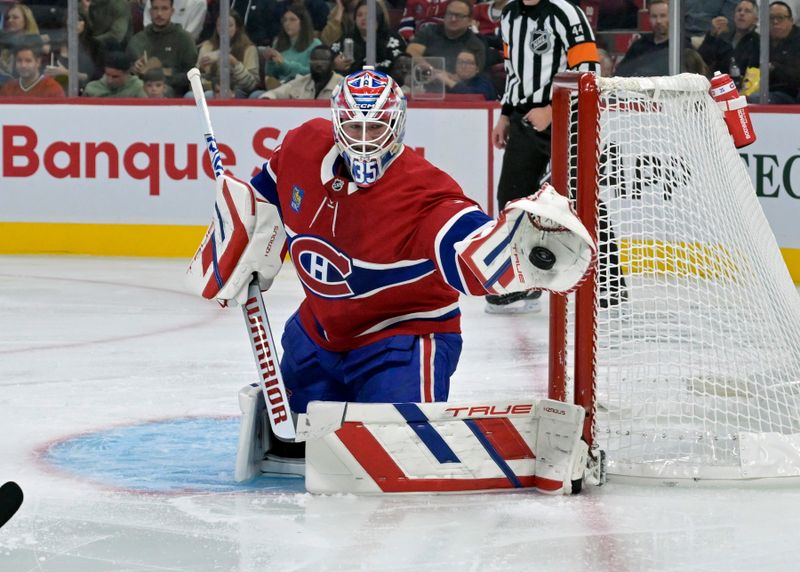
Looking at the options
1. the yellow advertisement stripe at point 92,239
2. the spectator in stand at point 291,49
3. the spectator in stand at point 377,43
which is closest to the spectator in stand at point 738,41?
the spectator in stand at point 377,43

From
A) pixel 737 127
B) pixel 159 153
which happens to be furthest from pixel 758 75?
pixel 737 127

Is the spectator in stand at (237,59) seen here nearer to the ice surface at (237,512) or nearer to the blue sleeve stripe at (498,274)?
the ice surface at (237,512)

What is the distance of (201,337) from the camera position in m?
4.72

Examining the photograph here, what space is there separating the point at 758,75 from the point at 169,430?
3.81 metres

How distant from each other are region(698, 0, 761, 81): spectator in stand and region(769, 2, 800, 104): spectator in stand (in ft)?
0.21

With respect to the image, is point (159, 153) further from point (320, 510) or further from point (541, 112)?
point (320, 510)

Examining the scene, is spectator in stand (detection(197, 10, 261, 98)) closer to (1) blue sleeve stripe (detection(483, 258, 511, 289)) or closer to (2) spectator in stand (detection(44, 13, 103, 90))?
(2) spectator in stand (detection(44, 13, 103, 90))

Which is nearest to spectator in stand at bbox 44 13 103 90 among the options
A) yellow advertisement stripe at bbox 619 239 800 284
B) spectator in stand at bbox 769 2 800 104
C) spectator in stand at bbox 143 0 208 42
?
spectator in stand at bbox 143 0 208 42

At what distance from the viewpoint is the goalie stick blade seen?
2090mm

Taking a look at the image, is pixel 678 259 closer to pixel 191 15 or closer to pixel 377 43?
pixel 377 43

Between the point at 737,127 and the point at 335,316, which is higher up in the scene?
the point at 737,127

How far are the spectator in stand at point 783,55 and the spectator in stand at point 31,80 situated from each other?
3.23 meters

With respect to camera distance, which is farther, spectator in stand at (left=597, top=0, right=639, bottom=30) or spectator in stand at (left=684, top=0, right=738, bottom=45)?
spectator in stand at (left=597, top=0, right=639, bottom=30)

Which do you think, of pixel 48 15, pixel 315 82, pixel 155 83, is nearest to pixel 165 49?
pixel 155 83
